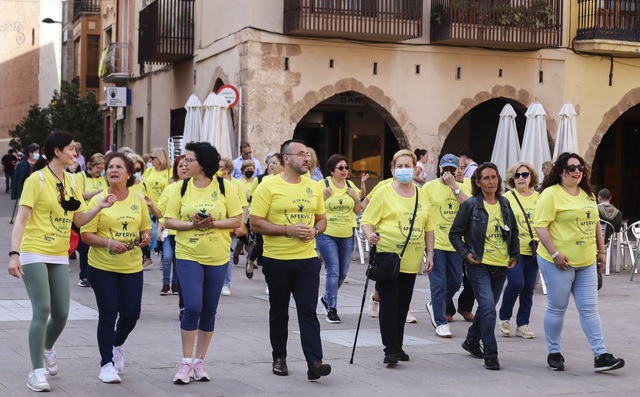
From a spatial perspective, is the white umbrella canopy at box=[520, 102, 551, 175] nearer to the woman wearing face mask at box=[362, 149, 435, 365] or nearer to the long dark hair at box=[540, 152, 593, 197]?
the long dark hair at box=[540, 152, 593, 197]

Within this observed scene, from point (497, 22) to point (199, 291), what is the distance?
16864mm

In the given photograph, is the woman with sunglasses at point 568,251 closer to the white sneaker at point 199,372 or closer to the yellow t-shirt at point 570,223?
the yellow t-shirt at point 570,223

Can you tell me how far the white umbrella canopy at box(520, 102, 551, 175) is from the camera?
21.4 m

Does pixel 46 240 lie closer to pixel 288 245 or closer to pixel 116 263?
pixel 116 263

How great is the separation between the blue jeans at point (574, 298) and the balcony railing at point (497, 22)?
48.4 ft

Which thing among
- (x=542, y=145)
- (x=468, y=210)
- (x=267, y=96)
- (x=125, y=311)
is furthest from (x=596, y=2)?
(x=125, y=311)

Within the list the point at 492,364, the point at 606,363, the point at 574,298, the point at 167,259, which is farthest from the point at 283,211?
the point at 167,259

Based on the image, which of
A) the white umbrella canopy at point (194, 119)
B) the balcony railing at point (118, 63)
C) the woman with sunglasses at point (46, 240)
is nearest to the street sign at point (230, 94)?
the white umbrella canopy at point (194, 119)

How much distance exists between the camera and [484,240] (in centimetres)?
958

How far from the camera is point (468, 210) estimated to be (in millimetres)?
9711

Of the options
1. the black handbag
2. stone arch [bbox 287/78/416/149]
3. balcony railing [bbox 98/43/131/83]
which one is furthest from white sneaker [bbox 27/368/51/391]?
balcony railing [bbox 98/43/131/83]

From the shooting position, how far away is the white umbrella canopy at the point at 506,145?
71.9 ft

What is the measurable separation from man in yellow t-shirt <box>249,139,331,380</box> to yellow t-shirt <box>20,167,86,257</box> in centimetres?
146

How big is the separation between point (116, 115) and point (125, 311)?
3121 cm
